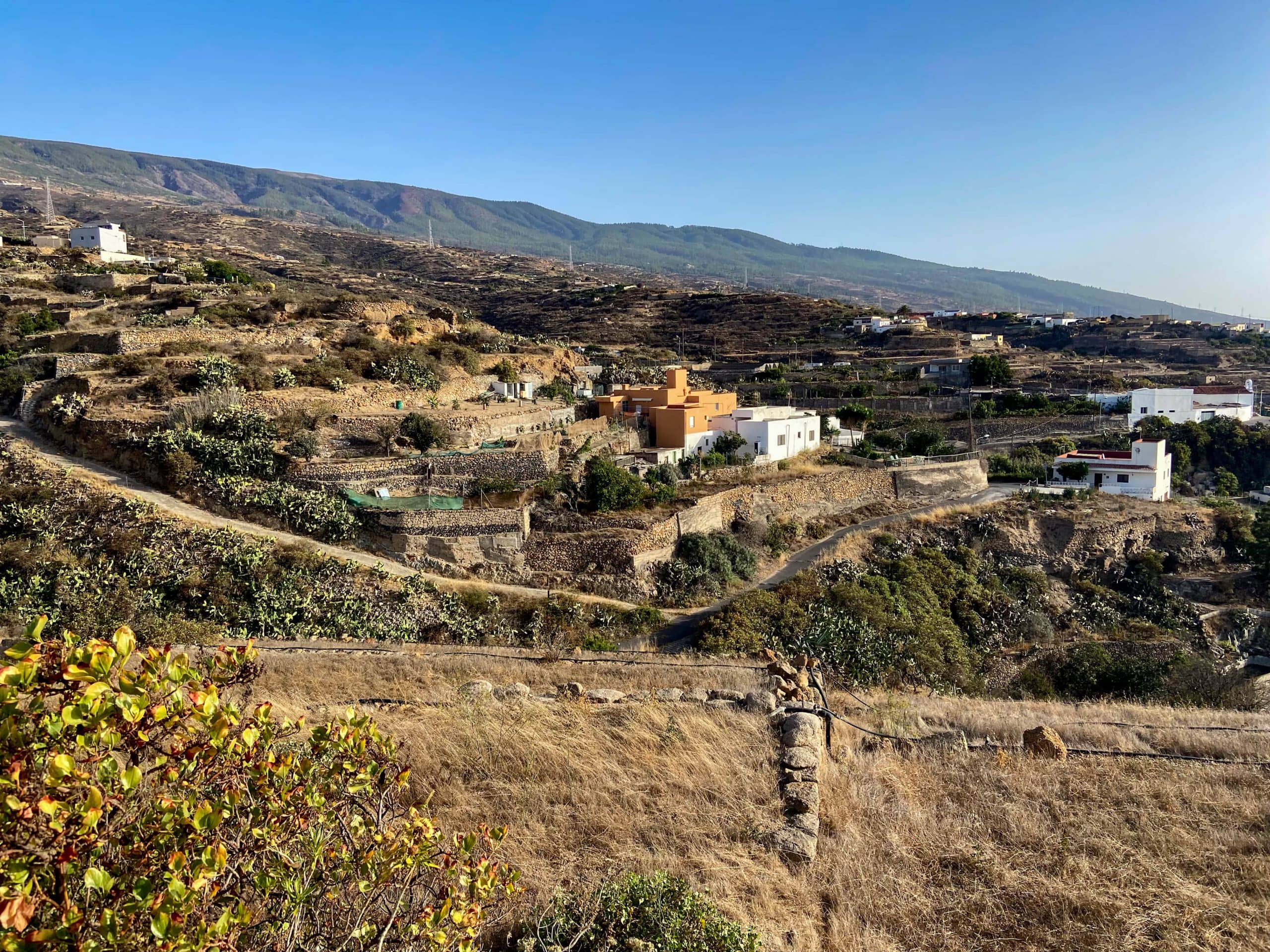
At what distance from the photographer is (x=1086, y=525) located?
2089 centimetres

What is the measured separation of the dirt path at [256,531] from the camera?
42.6ft

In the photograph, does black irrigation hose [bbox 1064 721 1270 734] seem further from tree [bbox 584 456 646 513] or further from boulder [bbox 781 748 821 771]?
tree [bbox 584 456 646 513]

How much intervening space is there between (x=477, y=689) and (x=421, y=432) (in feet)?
32.8

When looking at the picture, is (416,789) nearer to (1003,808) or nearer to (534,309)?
(1003,808)

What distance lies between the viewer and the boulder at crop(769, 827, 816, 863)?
169 inches

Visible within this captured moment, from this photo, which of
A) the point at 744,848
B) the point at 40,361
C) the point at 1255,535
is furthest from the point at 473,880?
the point at 1255,535

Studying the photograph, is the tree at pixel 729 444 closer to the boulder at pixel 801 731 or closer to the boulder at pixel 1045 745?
the boulder at pixel 801 731

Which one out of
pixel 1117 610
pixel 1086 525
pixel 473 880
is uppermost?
pixel 473 880

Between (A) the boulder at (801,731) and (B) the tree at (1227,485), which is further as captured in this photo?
(B) the tree at (1227,485)

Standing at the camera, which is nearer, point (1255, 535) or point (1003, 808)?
point (1003, 808)

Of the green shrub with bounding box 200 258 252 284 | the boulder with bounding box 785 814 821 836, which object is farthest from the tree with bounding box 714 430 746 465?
the green shrub with bounding box 200 258 252 284

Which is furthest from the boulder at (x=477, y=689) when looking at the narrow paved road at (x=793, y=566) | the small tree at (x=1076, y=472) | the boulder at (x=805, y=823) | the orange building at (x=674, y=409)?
the small tree at (x=1076, y=472)

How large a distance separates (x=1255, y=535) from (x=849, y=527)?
449 inches

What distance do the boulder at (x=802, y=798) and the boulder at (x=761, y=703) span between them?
5.09ft
